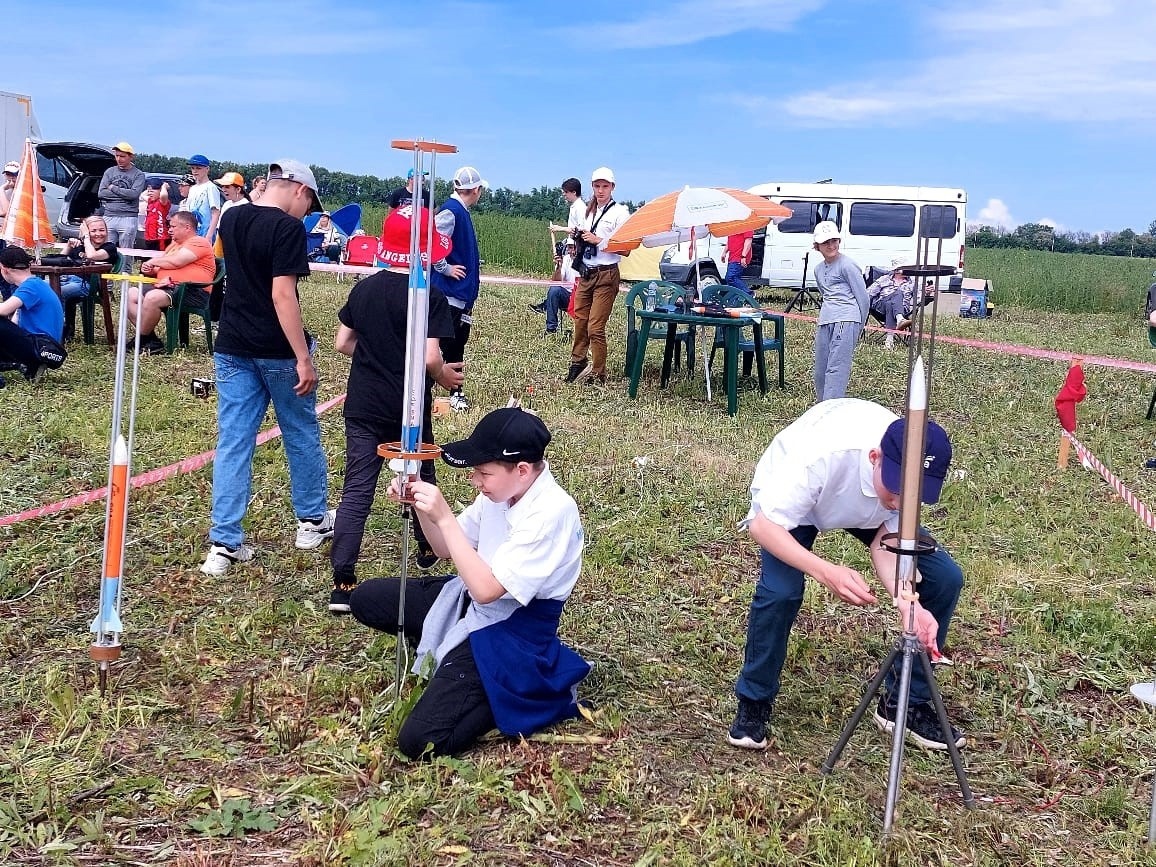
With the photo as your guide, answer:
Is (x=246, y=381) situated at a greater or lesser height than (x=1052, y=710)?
greater

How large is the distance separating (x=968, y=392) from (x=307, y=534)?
7997 millimetres

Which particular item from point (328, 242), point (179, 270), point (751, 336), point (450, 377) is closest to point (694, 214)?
point (751, 336)

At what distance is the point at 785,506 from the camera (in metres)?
3.20

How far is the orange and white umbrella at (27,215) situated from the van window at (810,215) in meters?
14.2

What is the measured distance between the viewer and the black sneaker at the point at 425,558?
4.97m

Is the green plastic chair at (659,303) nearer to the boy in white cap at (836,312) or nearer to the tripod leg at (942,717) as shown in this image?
the boy in white cap at (836,312)

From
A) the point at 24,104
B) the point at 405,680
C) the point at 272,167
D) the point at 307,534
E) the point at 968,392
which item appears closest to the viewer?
the point at 405,680

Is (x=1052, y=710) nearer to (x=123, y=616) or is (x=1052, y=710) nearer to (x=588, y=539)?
(x=588, y=539)

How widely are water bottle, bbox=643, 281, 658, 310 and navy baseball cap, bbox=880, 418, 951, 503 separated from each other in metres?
7.33

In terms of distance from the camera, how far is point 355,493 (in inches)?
174

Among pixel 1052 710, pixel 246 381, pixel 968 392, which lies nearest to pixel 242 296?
pixel 246 381

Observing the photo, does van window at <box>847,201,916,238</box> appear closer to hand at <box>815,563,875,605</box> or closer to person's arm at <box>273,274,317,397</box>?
person's arm at <box>273,274,317,397</box>

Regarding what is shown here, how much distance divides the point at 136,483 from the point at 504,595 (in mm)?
3505

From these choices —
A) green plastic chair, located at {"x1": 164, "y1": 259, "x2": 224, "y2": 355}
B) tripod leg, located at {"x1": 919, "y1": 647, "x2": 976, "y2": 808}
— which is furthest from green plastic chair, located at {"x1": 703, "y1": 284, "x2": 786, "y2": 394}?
tripod leg, located at {"x1": 919, "y1": 647, "x2": 976, "y2": 808}
